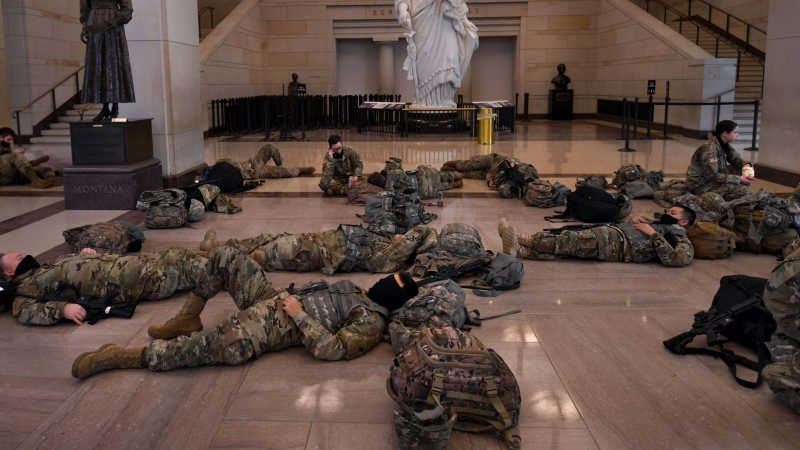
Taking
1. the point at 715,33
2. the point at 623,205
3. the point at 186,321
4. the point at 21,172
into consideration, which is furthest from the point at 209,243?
the point at 715,33

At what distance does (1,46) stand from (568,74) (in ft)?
55.2

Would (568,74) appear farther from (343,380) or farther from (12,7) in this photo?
(343,380)

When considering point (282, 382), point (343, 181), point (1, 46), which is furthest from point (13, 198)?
point (282, 382)

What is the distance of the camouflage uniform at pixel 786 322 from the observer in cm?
301

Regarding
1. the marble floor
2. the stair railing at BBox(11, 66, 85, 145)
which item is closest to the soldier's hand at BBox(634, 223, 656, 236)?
the marble floor

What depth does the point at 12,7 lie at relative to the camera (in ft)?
45.6

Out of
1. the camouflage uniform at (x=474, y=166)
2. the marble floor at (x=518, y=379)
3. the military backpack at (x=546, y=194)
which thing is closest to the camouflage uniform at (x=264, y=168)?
the camouflage uniform at (x=474, y=166)

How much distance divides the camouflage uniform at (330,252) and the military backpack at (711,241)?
7.38ft

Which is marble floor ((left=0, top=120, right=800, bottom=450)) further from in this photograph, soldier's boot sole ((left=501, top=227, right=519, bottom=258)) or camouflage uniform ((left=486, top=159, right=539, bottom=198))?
camouflage uniform ((left=486, top=159, right=539, bottom=198))

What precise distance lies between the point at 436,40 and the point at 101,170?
9.54 m

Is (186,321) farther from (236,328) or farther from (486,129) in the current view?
(486,129)

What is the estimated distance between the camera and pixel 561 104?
2291 cm

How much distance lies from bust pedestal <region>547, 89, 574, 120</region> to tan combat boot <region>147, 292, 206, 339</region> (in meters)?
20.3

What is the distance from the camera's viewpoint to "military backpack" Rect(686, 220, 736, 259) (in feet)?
18.9
